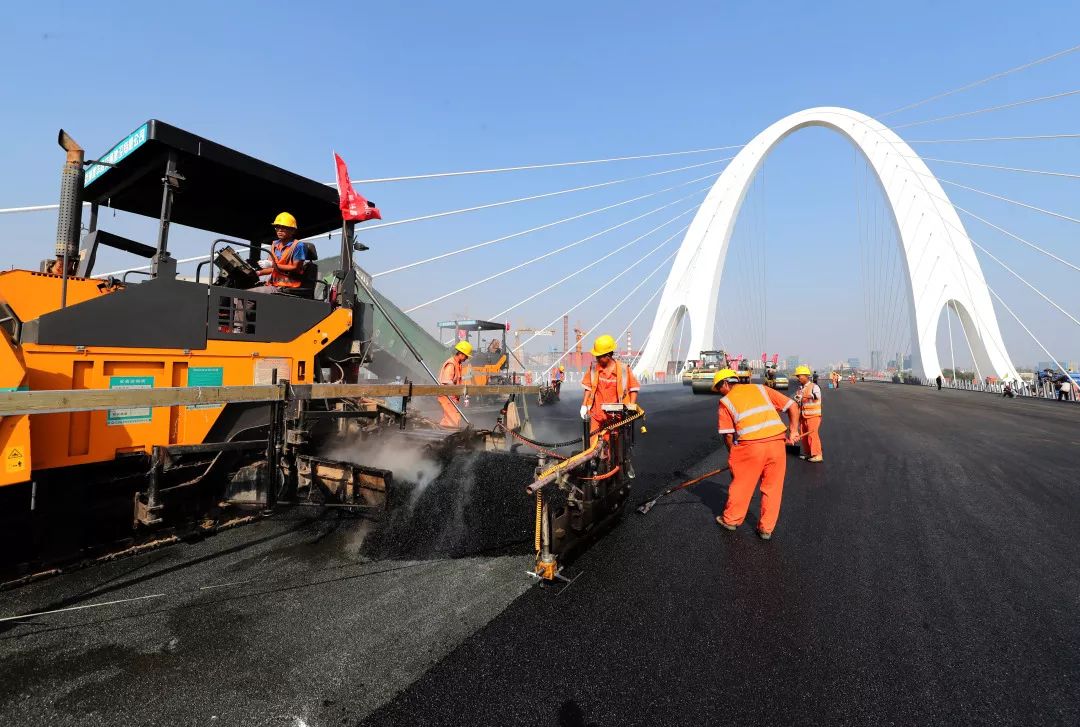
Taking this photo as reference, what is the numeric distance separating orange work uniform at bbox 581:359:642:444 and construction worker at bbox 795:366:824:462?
4.07m

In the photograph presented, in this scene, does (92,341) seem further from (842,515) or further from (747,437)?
(842,515)

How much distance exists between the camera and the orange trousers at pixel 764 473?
420cm

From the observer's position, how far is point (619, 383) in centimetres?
506

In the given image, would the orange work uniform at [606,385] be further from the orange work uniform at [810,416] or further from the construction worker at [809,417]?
the orange work uniform at [810,416]

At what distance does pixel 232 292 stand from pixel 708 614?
4.43 metres

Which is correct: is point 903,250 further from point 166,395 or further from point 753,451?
point 166,395

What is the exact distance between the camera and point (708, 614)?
115 inches

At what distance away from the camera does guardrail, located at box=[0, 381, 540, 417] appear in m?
2.42

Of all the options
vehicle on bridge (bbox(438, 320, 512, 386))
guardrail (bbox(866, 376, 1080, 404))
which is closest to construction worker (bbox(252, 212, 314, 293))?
vehicle on bridge (bbox(438, 320, 512, 386))

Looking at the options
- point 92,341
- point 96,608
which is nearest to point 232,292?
point 92,341

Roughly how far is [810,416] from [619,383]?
4.57 meters

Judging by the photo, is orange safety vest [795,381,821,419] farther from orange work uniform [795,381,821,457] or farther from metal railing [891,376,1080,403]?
metal railing [891,376,1080,403]

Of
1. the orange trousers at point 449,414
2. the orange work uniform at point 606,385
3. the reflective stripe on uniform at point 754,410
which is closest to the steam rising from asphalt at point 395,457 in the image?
the orange work uniform at point 606,385

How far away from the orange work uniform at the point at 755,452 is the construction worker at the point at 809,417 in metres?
4.03
